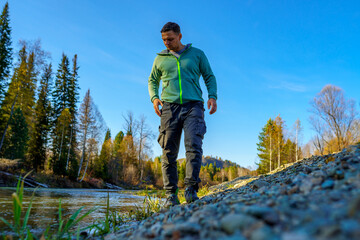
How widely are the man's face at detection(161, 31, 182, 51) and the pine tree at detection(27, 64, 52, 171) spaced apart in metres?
19.8

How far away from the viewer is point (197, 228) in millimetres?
805

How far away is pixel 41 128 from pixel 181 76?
22.0m

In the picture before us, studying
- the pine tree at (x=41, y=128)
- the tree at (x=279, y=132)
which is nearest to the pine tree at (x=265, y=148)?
the tree at (x=279, y=132)

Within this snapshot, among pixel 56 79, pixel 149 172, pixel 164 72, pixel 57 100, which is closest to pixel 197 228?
pixel 164 72

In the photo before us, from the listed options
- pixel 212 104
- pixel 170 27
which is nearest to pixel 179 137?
pixel 212 104

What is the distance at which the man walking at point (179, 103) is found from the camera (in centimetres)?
247

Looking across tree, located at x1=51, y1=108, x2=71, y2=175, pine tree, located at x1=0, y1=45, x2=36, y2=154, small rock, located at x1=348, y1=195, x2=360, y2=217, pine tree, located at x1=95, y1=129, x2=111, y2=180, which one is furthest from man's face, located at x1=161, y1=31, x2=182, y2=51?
pine tree, located at x1=95, y1=129, x2=111, y2=180

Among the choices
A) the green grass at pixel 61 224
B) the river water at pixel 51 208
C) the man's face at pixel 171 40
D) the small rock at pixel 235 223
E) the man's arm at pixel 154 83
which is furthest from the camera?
the man's arm at pixel 154 83

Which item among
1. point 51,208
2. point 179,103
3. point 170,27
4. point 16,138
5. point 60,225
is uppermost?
point 170,27

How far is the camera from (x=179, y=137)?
9.03 ft

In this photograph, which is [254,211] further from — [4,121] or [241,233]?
[4,121]

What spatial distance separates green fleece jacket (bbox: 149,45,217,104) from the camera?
272 centimetres

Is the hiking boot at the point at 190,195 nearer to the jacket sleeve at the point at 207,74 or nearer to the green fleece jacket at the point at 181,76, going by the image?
the green fleece jacket at the point at 181,76

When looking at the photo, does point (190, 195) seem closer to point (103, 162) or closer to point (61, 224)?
point (61, 224)
